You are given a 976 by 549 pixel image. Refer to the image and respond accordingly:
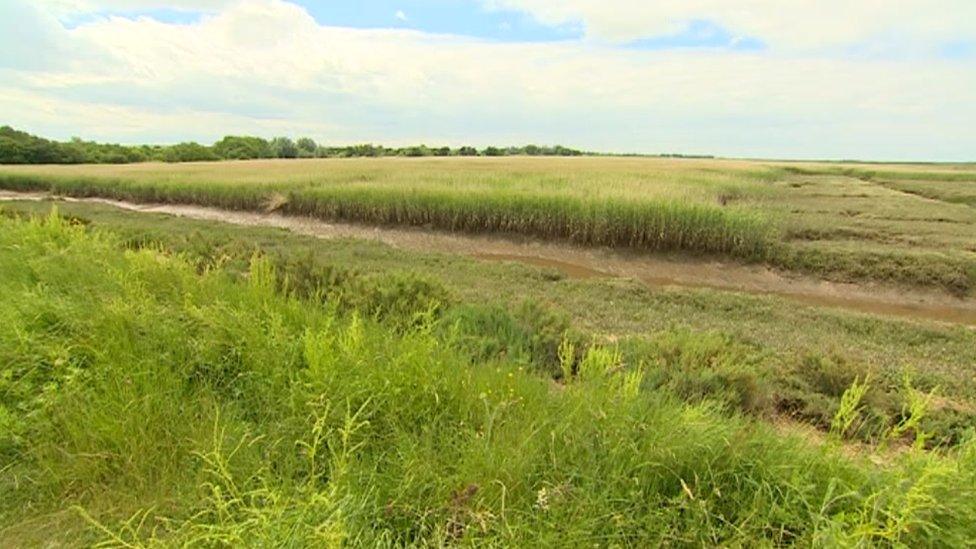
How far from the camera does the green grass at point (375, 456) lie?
6.64 ft

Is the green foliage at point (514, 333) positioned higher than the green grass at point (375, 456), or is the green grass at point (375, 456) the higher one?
the green grass at point (375, 456)

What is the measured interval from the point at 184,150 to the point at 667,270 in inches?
2648

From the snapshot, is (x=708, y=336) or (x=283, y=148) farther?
(x=283, y=148)

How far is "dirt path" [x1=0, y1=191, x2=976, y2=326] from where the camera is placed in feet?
36.9

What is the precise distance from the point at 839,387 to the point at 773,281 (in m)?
8.93

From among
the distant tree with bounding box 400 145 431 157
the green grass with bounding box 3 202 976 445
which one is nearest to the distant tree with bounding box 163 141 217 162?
the distant tree with bounding box 400 145 431 157

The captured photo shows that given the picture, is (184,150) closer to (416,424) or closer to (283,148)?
(283,148)

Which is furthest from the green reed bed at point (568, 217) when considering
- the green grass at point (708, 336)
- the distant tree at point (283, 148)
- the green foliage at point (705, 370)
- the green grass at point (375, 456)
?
the distant tree at point (283, 148)

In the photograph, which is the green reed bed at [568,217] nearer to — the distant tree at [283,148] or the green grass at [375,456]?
the green grass at [375,456]

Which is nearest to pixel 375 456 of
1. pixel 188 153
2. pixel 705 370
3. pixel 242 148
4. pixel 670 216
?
pixel 705 370

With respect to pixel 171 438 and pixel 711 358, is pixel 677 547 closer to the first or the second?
pixel 171 438

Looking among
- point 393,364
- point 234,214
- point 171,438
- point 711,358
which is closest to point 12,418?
point 171,438

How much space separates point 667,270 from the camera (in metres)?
14.2

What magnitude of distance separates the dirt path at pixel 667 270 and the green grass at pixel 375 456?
31.9 ft
